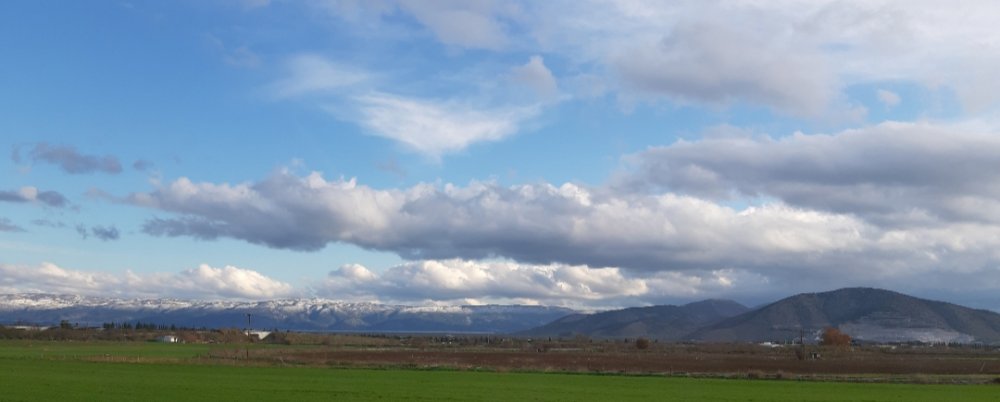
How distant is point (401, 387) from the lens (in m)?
60.2

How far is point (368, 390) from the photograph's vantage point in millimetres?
56875

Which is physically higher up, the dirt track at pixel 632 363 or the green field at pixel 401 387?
the green field at pixel 401 387

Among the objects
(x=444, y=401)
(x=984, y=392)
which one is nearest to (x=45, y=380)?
(x=444, y=401)

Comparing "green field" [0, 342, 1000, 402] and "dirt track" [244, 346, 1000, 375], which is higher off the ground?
"green field" [0, 342, 1000, 402]

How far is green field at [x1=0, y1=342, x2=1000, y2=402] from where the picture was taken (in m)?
51.2

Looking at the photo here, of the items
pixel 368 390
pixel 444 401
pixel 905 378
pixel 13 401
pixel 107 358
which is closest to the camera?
pixel 13 401

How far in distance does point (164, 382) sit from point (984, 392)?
57.7 metres

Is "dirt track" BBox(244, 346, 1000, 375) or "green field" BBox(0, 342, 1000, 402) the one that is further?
"dirt track" BBox(244, 346, 1000, 375)

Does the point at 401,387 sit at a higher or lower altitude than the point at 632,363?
higher

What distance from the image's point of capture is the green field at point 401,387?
51.2 metres

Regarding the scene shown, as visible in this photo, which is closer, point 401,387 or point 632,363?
point 401,387

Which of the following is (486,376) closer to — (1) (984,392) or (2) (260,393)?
(2) (260,393)

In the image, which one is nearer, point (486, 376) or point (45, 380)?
point (45, 380)

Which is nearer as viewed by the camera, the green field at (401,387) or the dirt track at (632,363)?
the green field at (401,387)
